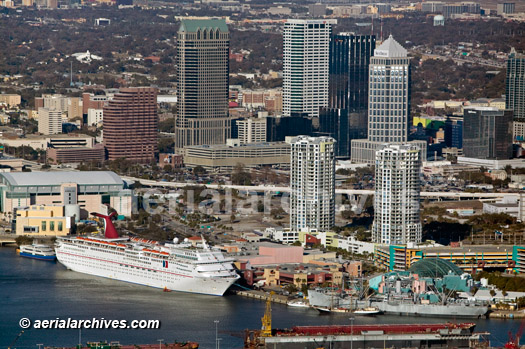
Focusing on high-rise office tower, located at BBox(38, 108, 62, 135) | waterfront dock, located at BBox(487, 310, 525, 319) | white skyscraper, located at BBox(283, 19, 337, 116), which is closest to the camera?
waterfront dock, located at BBox(487, 310, 525, 319)

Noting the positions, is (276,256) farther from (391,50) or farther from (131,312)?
(391,50)

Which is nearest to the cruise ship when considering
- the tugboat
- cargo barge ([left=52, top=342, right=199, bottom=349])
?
the tugboat

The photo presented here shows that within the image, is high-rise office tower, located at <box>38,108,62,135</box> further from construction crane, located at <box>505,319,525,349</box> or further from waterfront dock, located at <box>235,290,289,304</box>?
construction crane, located at <box>505,319,525,349</box>

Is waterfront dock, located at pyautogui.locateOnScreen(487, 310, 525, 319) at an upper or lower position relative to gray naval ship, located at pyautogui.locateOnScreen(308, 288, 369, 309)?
lower

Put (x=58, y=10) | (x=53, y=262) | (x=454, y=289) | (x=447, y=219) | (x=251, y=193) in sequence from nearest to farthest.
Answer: (x=454, y=289) < (x=53, y=262) < (x=447, y=219) < (x=251, y=193) < (x=58, y=10)

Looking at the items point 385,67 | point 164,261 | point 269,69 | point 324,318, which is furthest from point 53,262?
point 269,69

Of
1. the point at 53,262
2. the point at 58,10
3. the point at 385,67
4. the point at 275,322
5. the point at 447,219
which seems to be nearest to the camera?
the point at 275,322

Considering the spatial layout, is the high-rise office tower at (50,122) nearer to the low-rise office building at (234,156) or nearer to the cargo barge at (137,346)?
the low-rise office building at (234,156)

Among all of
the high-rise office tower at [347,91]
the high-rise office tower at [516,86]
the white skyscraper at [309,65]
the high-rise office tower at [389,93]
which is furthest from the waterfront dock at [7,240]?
the high-rise office tower at [516,86]

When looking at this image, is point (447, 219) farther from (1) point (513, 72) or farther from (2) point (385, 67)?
(1) point (513, 72)
